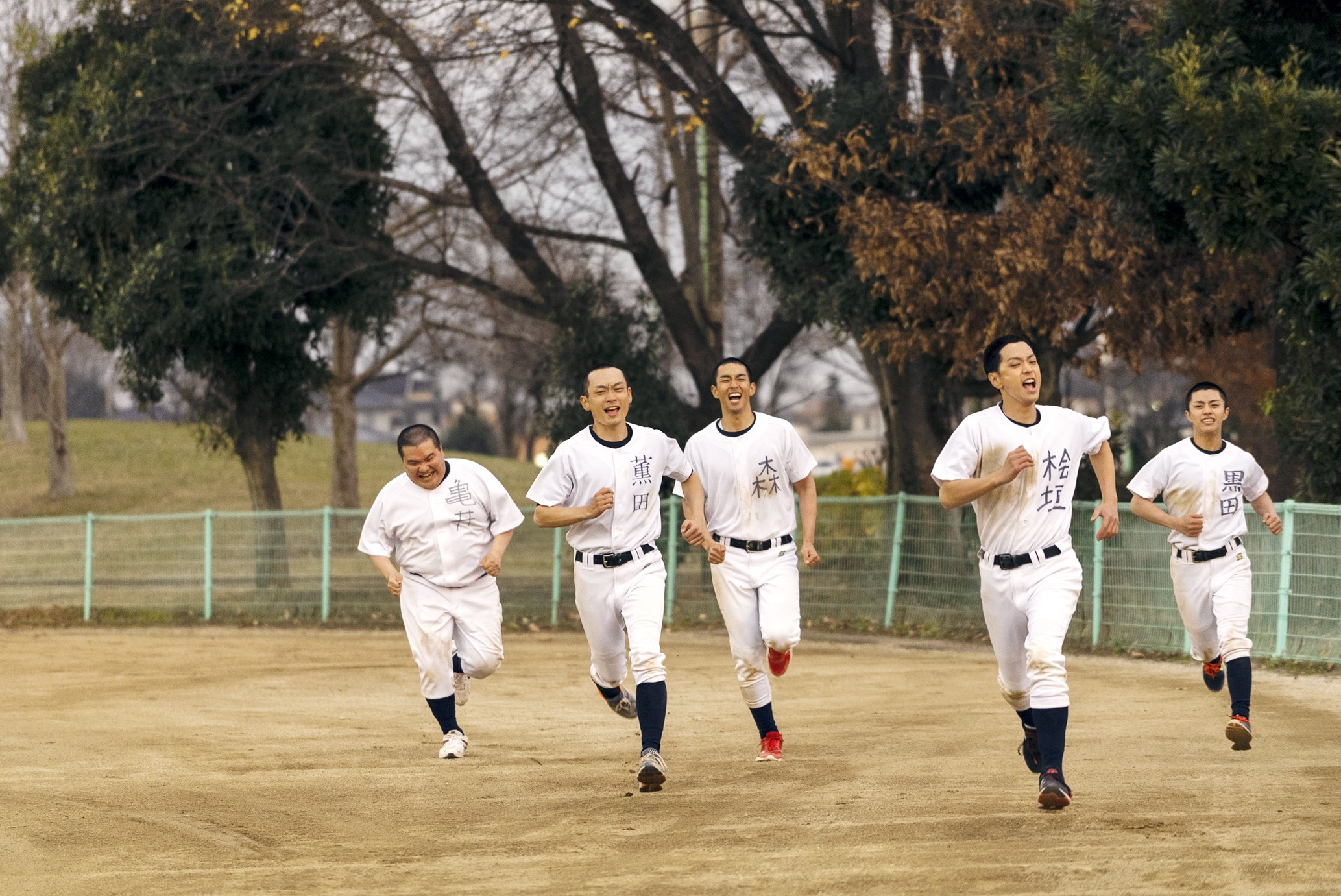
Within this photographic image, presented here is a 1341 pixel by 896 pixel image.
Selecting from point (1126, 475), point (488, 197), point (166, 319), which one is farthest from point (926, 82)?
point (1126, 475)

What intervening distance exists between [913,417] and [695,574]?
3623mm

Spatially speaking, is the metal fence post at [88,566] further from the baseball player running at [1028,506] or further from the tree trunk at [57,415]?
the tree trunk at [57,415]

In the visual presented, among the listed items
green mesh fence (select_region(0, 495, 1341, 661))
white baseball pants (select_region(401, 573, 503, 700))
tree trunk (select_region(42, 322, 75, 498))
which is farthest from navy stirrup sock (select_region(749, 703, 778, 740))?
tree trunk (select_region(42, 322, 75, 498))

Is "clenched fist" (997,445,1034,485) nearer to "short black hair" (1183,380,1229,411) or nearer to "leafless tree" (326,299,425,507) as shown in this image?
"short black hair" (1183,380,1229,411)

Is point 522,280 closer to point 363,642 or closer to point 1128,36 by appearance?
point 363,642

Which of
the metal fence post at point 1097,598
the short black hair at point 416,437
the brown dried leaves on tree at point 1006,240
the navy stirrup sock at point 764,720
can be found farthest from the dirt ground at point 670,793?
the brown dried leaves on tree at point 1006,240

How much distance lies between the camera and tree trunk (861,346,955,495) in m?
20.5

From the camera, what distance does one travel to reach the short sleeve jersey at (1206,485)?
9.41 metres

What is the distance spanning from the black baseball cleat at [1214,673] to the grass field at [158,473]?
96.2 feet

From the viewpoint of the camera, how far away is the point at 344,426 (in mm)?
39031

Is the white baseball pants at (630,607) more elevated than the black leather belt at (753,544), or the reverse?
the black leather belt at (753,544)

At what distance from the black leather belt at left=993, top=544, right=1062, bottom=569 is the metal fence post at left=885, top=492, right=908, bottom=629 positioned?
33.4 feet

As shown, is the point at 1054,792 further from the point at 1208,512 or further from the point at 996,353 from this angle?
the point at 1208,512

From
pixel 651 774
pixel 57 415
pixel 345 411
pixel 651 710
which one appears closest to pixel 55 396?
pixel 57 415
